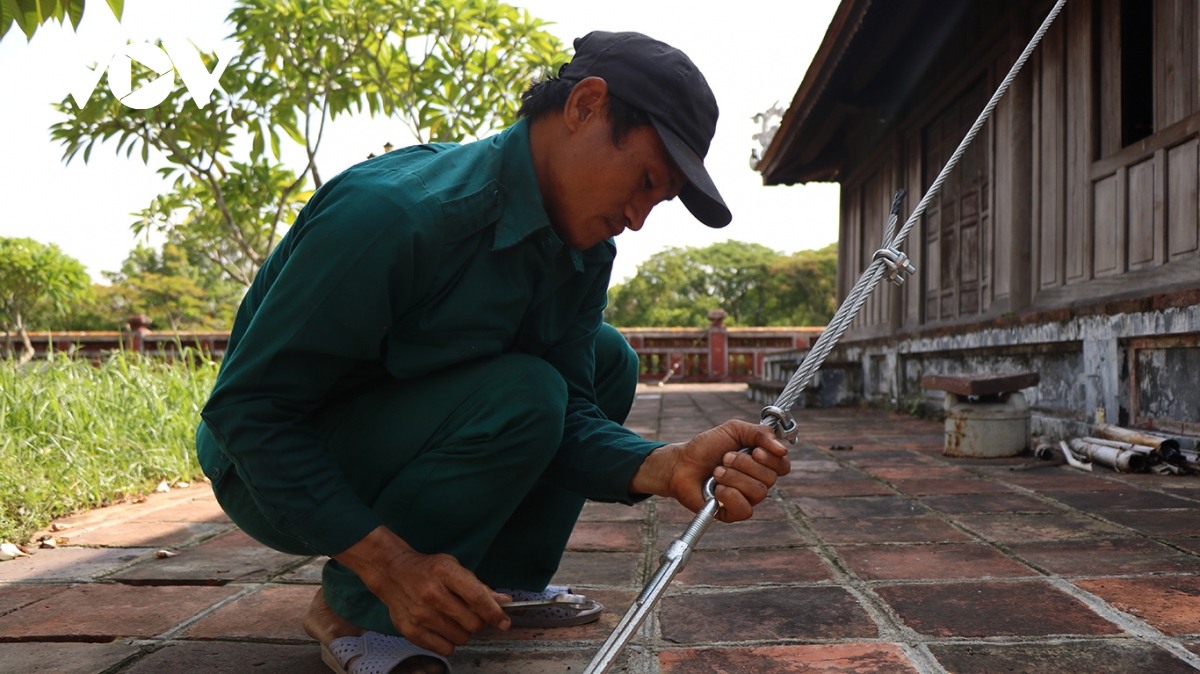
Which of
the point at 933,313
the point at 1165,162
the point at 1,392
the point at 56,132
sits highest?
the point at 56,132

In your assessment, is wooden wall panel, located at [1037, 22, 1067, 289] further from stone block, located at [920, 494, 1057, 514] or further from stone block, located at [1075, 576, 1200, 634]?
stone block, located at [1075, 576, 1200, 634]

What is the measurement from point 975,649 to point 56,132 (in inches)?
261

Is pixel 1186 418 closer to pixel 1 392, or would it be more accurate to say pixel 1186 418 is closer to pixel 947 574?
pixel 947 574

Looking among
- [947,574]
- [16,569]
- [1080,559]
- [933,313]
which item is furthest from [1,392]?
[933,313]

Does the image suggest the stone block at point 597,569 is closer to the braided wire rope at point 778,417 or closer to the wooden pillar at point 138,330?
the braided wire rope at point 778,417

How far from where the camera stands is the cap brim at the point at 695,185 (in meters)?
1.21

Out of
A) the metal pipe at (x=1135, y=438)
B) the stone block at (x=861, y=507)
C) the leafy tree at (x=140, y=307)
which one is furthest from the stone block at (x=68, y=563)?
the leafy tree at (x=140, y=307)

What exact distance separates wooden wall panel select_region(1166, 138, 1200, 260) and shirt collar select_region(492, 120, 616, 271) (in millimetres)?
3059

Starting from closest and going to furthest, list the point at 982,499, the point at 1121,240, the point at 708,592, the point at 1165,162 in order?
the point at 708,592 → the point at 982,499 → the point at 1165,162 → the point at 1121,240

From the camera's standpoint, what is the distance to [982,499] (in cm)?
273

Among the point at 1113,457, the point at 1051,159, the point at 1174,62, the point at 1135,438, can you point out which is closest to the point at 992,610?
the point at 1113,457

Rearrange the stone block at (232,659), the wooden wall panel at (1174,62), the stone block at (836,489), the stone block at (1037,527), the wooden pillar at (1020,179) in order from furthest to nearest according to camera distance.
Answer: the wooden pillar at (1020,179), the wooden wall panel at (1174,62), the stone block at (836,489), the stone block at (1037,527), the stone block at (232,659)

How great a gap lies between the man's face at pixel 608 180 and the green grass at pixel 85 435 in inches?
79.8

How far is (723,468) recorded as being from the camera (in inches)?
46.6
